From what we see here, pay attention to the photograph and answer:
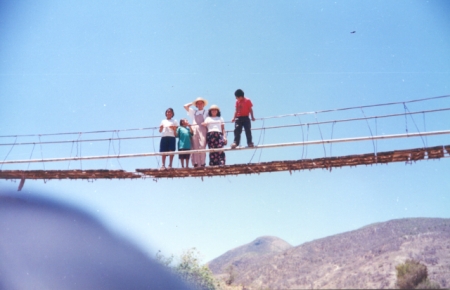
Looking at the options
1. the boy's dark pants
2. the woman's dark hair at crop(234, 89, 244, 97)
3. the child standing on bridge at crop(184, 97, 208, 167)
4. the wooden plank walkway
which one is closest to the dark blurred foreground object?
the wooden plank walkway

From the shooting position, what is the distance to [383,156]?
5773 millimetres

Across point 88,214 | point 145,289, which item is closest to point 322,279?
point 145,289

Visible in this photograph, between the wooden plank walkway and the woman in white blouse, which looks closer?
the wooden plank walkway

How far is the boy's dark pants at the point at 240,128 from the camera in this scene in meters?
6.52

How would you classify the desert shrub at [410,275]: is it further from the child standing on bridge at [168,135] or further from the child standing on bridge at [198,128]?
the child standing on bridge at [168,135]

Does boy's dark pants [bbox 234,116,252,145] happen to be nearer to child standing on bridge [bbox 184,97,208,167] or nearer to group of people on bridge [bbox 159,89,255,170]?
group of people on bridge [bbox 159,89,255,170]

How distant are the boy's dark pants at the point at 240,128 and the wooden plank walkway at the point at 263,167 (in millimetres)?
472

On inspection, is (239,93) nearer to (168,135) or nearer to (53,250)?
(168,135)

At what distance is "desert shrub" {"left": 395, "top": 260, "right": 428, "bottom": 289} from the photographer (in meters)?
5.26

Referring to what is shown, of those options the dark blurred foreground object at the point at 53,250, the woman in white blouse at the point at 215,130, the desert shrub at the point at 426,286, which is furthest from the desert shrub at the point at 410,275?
the dark blurred foreground object at the point at 53,250

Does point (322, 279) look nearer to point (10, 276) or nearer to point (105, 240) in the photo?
point (10, 276)

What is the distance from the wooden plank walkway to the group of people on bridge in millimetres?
209

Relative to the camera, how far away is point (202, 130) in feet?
23.7

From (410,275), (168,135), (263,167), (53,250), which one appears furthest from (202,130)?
(53,250)
